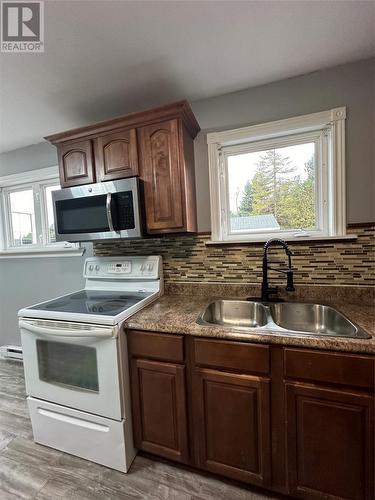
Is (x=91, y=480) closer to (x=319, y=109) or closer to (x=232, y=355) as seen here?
(x=232, y=355)

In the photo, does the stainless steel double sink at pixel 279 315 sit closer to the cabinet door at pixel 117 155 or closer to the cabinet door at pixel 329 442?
the cabinet door at pixel 329 442

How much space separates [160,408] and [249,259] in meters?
1.09

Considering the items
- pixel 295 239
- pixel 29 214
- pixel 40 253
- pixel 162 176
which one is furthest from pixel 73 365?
pixel 29 214

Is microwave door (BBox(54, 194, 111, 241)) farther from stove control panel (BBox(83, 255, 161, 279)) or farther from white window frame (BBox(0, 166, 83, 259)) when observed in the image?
white window frame (BBox(0, 166, 83, 259))

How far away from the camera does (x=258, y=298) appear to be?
1555 millimetres

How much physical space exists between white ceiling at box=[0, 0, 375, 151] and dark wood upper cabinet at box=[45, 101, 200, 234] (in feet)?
0.78

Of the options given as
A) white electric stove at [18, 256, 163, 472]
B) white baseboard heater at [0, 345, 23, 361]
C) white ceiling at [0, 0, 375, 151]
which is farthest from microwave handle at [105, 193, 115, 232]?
white baseboard heater at [0, 345, 23, 361]

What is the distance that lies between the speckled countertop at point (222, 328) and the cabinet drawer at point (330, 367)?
0.12 feet

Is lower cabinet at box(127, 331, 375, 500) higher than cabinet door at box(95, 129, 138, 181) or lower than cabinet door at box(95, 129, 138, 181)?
lower

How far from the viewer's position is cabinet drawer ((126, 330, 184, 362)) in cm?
118

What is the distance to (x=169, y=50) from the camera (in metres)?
1.24

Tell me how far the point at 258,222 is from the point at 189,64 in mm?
1111

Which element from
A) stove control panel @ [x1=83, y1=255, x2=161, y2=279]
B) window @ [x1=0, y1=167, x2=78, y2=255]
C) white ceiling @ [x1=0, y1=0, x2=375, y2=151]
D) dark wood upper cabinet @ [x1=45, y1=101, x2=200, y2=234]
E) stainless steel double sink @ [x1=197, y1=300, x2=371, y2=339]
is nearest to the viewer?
white ceiling @ [x1=0, y1=0, x2=375, y2=151]

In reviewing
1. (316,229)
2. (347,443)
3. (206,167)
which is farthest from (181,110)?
(347,443)
